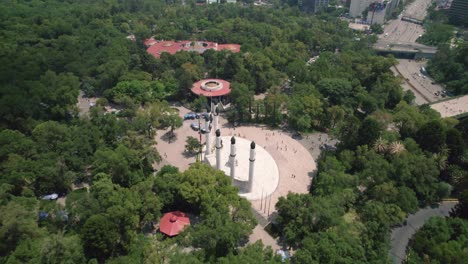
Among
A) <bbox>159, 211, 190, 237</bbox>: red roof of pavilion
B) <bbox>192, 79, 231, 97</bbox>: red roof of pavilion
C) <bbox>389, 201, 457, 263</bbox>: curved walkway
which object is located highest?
<bbox>192, 79, 231, 97</bbox>: red roof of pavilion

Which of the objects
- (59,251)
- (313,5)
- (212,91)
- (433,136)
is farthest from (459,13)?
(59,251)

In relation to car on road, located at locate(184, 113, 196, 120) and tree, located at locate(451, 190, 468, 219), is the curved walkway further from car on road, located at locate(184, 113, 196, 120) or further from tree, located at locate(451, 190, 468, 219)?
car on road, located at locate(184, 113, 196, 120)

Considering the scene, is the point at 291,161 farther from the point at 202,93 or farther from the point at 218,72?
the point at 218,72

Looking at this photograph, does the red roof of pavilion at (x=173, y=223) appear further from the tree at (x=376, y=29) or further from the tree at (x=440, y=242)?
the tree at (x=376, y=29)

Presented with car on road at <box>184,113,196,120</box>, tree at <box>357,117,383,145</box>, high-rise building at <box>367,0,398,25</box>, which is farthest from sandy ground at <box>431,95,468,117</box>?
high-rise building at <box>367,0,398,25</box>

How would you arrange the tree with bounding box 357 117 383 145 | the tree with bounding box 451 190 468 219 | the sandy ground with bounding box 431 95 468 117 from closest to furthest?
1. the tree with bounding box 451 190 468 219
2. the tree with bounding box 357 117 383 145
3. the sandy ground with bounding box 431 95 468 117
